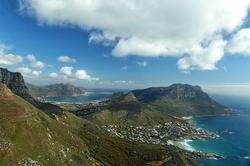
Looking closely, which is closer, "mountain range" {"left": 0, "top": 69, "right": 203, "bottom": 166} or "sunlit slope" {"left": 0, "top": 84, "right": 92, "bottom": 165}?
"sunlit slope" {"left": 0, "top": 84, "right": 92, "bottom": 165}

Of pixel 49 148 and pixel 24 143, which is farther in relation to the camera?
pixel 49 148

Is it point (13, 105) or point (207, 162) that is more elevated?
point (13, 105)

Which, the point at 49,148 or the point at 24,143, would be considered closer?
the point at 24,143

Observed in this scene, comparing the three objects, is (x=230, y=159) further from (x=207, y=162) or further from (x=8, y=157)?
(x=8, y=157)

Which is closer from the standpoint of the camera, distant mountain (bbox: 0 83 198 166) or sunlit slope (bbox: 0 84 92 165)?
sunlit slope (bbox: 0 84 92 165)

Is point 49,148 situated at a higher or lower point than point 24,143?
lower

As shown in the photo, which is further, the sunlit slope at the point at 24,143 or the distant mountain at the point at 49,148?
the distant mountain at the point at 49,148

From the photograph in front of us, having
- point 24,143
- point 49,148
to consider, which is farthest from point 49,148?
point 24,143

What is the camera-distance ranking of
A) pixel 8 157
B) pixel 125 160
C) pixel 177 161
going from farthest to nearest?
pixel 177 161 → pixel 125 160 → pixel 8 157

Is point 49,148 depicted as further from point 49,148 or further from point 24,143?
point 24,143

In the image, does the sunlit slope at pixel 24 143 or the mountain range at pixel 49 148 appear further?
the mountain range at pixel 49 148

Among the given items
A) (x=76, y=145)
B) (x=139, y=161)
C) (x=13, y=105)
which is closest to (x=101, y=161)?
(x=76, y=145)
